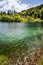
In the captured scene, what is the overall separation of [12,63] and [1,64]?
2.00 meters

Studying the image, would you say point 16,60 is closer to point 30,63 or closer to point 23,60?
point 23,60

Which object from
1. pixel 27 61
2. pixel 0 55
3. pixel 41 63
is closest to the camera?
pixel 41 63

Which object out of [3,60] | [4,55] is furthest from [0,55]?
[3,60]

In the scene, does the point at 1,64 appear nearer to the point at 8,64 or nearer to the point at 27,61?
the point at 8,64

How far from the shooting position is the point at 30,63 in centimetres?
2716

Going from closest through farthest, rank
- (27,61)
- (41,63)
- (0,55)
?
(41,63) < (27,61) < (0,55)

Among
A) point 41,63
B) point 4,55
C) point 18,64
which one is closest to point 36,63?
point 41,63

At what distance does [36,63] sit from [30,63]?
1.05m

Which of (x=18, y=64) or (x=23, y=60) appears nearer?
(x=18, y=64)

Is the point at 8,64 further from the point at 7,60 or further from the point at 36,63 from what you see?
the point at 36,63

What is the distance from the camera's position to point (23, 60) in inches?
1153

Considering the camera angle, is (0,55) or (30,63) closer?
(30,63)

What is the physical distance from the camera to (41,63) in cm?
2617

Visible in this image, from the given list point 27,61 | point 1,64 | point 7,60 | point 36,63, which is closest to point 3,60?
point 7,60
